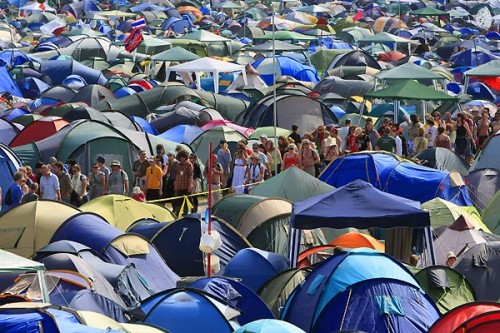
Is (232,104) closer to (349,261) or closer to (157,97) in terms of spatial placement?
(157,97)

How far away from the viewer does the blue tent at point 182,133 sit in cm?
2612

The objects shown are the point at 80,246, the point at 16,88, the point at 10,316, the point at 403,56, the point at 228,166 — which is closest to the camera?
the point at 10,316

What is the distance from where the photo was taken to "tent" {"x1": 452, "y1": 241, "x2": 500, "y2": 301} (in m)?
15.8

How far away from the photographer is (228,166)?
22656 mm

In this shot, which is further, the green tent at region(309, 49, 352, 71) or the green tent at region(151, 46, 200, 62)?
the green tent at region(309, 49, 352, 71)

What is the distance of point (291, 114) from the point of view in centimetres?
2889

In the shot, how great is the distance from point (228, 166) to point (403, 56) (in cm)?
2275

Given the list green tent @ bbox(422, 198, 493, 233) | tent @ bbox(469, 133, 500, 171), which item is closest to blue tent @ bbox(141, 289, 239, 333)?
green tent @ bbox(422, 198, 493, 233)

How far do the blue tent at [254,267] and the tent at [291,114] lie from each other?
1256 centimetres

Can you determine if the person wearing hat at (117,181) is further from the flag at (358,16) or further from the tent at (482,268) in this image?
the flag at (358,16)

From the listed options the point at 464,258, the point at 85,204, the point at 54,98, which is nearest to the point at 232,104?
the point at 54,98

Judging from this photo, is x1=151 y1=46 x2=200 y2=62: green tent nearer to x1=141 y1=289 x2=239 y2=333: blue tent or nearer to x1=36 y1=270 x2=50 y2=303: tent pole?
x1=141 y1=289 x2=239 y2=333: blue tent

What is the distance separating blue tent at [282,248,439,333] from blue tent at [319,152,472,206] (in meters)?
6.40

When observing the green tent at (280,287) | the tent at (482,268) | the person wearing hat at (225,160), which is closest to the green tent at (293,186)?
the person wearing hat at (225,160)
